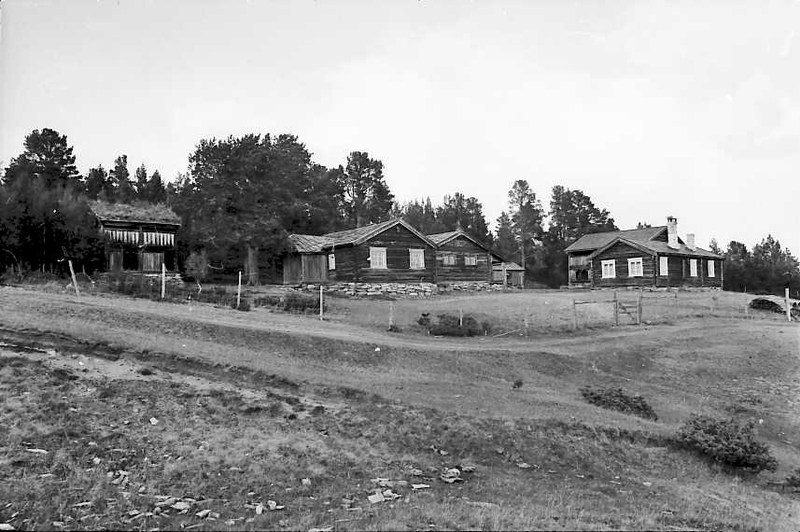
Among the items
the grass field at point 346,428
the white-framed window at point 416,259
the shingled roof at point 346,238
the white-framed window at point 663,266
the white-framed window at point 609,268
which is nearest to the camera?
the grass field at point 346,428

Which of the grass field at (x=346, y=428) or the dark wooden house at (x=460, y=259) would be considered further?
the dark wooden house at (x=460, y=259)

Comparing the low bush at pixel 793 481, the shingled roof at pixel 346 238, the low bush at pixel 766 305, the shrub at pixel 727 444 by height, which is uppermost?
the shingled roof at pixel 346 238

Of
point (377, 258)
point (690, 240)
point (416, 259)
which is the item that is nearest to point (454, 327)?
point (377, 258)

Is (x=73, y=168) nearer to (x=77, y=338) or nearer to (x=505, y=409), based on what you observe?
(x=77, y=338)

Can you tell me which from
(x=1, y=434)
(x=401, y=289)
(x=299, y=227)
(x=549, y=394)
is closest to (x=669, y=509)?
(x=549, y=394)

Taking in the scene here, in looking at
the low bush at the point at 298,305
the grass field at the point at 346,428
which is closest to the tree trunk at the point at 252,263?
the low bush at the point at 298,305

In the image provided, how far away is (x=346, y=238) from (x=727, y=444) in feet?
111

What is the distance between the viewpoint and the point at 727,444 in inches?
549

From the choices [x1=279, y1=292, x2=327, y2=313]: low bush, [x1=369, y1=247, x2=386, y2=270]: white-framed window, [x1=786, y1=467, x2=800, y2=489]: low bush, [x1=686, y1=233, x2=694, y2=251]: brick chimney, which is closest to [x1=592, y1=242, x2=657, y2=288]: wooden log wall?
[x1=686, y1=233, x2=694, y2=251]: brick chimney

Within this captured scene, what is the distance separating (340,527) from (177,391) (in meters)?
7.78

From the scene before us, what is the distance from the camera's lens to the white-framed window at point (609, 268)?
55.5 meters

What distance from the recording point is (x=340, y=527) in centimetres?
794

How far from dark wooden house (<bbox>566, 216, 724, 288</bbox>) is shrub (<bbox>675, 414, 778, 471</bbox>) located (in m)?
39.5

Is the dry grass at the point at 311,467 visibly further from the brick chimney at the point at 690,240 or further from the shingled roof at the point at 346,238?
the brick chimney at the point at 690,240
